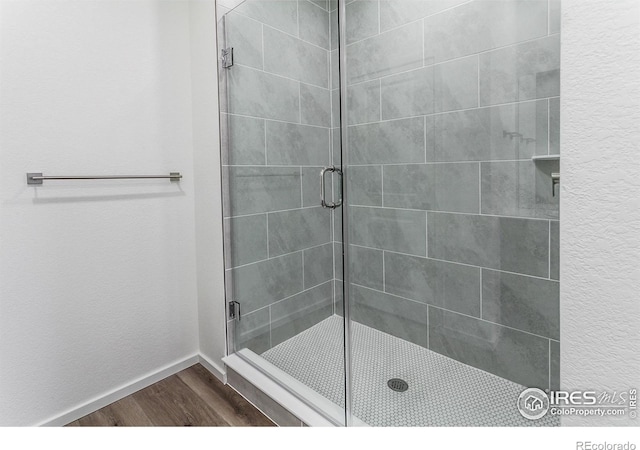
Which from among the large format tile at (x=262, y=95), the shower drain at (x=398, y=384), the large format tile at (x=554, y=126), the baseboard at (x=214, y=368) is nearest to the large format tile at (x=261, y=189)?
the large format tile at (x=262, y=95)

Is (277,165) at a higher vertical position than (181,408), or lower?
higher

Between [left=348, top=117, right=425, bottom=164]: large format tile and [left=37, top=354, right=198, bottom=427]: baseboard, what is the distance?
1363 mm

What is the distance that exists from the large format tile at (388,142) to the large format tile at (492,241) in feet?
1.03

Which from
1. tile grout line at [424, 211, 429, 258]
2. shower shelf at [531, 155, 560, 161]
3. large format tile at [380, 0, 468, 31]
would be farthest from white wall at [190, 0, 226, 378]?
shower shelf at [531, 155, 560, 161]

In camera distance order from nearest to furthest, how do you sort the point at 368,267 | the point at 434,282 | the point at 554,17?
the point at 554,17 → the point at 434,282 → the point at 368,267

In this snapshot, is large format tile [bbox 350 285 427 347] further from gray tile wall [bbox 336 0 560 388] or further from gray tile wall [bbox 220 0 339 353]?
gray tile wall [bbox 220 0 339 353]

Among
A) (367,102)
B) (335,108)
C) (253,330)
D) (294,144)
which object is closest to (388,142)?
(367,102)

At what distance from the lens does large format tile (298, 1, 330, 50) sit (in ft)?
5.13

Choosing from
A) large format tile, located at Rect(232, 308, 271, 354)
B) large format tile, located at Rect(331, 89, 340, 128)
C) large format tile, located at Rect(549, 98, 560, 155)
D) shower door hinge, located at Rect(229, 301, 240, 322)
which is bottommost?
large format tile, located at Rect(232, 308, 271, 354)

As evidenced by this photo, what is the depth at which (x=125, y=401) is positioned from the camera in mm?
1659

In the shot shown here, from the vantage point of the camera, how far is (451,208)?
155 cm

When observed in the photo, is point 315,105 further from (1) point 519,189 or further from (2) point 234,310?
(2) point 234,310

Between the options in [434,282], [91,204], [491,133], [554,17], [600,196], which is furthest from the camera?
[434,282]

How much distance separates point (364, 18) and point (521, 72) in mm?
796
